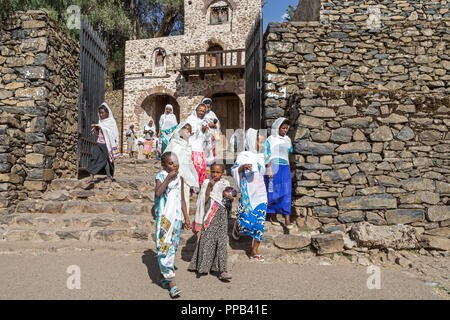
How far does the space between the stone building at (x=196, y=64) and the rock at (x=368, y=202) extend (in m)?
9.78

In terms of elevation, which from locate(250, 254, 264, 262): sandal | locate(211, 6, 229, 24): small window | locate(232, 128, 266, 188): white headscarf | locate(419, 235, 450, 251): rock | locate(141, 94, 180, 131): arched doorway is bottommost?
locate(250, 254, 264, 262): sandal

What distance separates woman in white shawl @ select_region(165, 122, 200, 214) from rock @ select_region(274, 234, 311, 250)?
1.34m

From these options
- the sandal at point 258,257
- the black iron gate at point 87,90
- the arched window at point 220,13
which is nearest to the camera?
the sandal at point 258,257

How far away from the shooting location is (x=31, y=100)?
545 cm

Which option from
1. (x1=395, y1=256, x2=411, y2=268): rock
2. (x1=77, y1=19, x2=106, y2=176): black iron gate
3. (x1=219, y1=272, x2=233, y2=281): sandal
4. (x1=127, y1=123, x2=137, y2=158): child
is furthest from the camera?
(x1=127, y1=123, x2=137, y2=158): child

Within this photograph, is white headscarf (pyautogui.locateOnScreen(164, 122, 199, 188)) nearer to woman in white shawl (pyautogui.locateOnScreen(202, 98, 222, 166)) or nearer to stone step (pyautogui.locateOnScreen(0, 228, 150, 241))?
woman in white shawl (pyautogui.locateOnScreen(202, 98, 222, 166))

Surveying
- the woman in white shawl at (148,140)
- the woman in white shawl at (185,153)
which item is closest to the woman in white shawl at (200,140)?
the woman in white shawl at (185,153)

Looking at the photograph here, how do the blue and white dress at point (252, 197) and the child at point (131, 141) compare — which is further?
the child at point (131, 141)

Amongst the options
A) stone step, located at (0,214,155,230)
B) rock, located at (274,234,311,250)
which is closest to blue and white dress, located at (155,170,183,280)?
rock, located at (274,234,311,250)

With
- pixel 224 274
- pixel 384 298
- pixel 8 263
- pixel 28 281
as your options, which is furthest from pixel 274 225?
pixel 8 263

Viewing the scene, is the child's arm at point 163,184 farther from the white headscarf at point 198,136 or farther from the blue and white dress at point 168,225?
the white headscarf at point 198,136

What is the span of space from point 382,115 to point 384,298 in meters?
2.63

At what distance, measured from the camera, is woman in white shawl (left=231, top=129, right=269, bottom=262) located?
12.1ft

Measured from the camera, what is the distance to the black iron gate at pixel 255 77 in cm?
626
